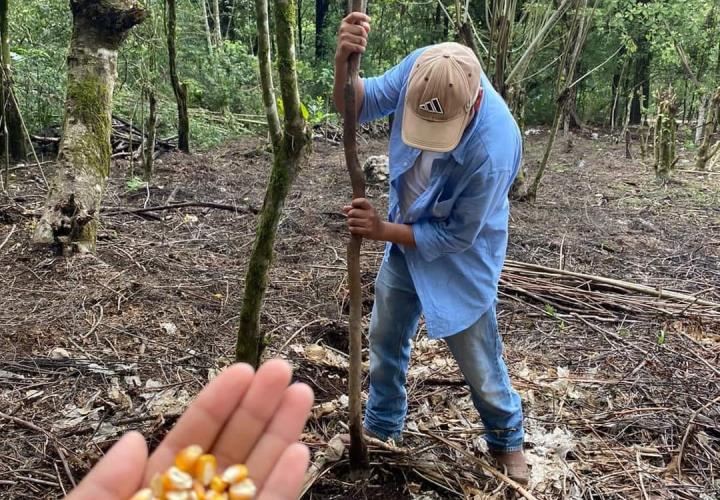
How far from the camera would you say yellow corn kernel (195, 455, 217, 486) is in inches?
55.2

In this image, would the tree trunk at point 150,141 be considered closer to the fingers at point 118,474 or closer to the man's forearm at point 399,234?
the man's forearm at point 399,234

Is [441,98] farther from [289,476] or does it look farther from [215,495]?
[215,495]

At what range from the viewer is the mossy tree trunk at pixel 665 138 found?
28.1ft

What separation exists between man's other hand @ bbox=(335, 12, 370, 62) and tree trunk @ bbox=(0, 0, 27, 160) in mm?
4682

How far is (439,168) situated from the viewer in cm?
202

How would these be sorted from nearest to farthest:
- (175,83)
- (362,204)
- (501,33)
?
(362,204), (501,33), (175,83)

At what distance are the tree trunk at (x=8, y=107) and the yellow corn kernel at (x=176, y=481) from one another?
5.05m

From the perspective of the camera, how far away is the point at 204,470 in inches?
55.6

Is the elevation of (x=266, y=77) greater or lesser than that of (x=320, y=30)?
lesser

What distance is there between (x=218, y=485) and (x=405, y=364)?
3.85ft

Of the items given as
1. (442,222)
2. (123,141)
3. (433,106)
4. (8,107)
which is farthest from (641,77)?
(433,106)

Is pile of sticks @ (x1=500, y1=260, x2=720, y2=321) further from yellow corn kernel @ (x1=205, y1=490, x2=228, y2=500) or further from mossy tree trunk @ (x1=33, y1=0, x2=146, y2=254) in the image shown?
mossy tree trunk @ (x1=33, y1=0, x2=146, y2=254)

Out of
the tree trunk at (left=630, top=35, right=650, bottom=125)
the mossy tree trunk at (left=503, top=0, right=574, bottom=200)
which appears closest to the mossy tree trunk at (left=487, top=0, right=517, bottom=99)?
the mossy tree trunk at (left=503, top=0, right=574, bottom=200)

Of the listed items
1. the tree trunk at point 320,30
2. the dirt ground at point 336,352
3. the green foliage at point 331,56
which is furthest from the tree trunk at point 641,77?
the dirt ground at point 336,352
